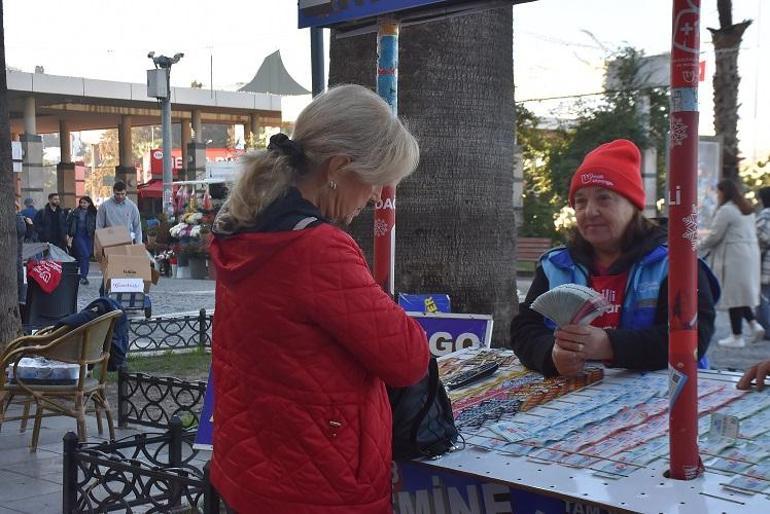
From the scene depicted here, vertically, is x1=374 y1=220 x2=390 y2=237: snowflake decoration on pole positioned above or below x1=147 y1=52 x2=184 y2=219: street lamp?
below

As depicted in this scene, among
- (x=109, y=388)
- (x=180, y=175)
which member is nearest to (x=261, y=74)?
(x=180, y=175)

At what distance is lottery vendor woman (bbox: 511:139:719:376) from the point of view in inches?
113

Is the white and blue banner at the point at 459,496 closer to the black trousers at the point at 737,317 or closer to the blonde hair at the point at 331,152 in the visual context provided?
the blonde hair at the point at 331,152

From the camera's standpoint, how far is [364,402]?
2.23 meters

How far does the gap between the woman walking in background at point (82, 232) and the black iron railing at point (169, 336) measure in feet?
23.8

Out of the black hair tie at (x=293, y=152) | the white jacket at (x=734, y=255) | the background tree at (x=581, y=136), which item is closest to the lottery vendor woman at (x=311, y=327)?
the black hair tie at (x=293, y=152)

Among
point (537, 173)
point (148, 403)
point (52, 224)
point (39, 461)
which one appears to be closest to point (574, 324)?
point (39, 461)

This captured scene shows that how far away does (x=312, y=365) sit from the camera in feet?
7.16

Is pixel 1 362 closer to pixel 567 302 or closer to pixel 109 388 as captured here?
pixel 109 388

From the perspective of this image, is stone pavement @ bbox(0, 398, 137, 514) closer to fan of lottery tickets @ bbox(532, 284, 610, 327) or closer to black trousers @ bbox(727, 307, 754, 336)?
fan of lottery tickets @ bbox(532, 284, 610, 327)

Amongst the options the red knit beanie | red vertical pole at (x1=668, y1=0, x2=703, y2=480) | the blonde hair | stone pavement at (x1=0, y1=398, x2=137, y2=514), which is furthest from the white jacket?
the blonde hair

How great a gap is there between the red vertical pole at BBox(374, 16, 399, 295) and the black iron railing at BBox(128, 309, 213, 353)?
6758 millimetres

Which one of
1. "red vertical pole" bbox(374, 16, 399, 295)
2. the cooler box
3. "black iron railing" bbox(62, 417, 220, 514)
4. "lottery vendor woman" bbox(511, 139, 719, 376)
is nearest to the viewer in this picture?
"lottery vendor woman" bbox(511, 139, 719, 376)

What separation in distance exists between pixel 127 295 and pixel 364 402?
1108cm
